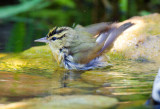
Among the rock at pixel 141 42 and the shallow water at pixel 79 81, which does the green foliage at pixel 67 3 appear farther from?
the shallow water at pixel 79 81

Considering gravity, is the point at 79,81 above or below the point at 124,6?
below

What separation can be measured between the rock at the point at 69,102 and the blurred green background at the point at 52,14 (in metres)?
3.56

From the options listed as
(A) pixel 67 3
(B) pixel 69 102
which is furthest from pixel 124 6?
(B) pixel 69 102

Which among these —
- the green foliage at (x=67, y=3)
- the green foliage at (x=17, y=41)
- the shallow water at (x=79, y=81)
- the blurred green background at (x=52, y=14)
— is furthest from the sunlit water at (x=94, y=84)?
the green foliage at (x=67, y=3)

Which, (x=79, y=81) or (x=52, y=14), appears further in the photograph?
(x=52, y=14)

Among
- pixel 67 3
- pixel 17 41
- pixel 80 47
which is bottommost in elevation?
pixel 80 47

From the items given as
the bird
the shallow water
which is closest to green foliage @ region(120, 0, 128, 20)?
the bird

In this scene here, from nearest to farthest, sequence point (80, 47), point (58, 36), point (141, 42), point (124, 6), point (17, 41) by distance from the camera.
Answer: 1. point (80, 47)
2. point (58, 36)
3. point (141, 42)
4. point (17, 41)
5. point (124, 6)

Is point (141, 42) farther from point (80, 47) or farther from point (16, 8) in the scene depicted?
point (16, 8)

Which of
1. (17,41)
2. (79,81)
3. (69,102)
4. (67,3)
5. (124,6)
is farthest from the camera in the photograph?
(67,3)

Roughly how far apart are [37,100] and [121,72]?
1.64 meters

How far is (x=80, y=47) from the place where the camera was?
464 cm

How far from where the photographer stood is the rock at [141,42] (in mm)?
4945

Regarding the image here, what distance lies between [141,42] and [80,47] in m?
1.18
